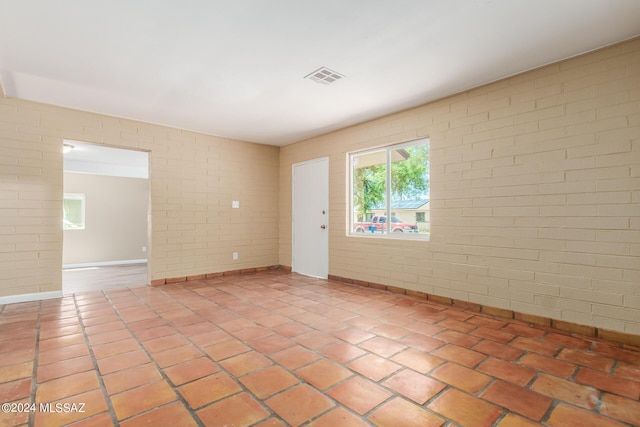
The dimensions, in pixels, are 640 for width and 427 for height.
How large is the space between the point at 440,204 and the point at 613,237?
A: 1.57 meters

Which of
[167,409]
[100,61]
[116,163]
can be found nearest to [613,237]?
[167,409]

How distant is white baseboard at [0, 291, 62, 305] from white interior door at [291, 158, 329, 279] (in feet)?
11.6

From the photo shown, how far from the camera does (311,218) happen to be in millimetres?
5527

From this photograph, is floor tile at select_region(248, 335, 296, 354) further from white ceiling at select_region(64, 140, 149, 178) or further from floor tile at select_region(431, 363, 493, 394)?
white ceiling at select_region(64, 140, 149, 178)

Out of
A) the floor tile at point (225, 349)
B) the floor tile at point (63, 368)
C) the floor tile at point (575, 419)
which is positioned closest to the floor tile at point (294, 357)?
the floor tile at point (225, 349)

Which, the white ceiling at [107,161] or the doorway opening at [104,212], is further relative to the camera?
the doorway opening at [104,212]

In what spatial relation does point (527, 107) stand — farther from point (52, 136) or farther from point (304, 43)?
point (52, 136)

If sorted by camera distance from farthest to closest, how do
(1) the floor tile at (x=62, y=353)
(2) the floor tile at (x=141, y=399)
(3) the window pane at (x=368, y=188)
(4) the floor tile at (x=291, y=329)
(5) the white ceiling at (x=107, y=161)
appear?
1. (5) the white ceiling at (x=107, y=161)
2. (3) the window pane at (x=368, y=188)
3. (4) the floor tile at (x=291, y=329)
4. (1) the floor tile at (x=62, y=353)
5. (2) the floor tile at (x=141, y=399)

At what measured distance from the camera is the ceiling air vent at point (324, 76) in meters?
3.02

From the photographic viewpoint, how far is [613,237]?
8.38 ft

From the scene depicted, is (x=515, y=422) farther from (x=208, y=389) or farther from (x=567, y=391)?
(x=208, y=389)

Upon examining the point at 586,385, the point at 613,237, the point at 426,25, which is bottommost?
the point at 586,385

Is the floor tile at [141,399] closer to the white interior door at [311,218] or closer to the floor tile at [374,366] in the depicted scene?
the floor tile at [374,366]

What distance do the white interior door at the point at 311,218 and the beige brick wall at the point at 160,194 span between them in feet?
2.02
